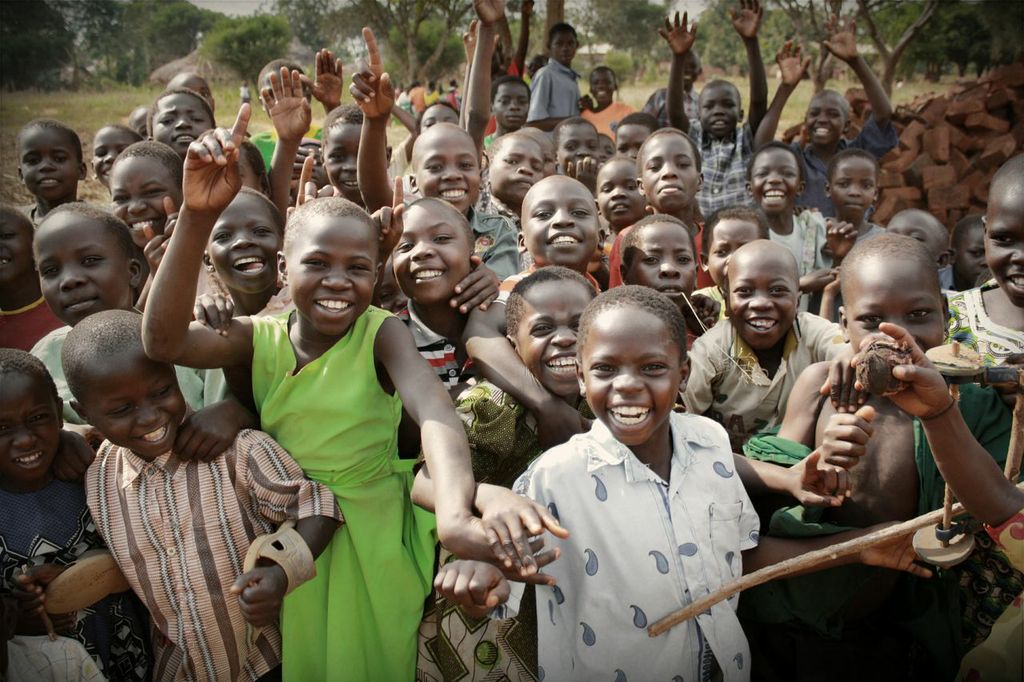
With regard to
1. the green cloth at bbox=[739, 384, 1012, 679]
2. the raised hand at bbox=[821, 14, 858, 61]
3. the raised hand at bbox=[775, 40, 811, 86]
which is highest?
the raised hand at bbox=[821, 14, 858, 61]

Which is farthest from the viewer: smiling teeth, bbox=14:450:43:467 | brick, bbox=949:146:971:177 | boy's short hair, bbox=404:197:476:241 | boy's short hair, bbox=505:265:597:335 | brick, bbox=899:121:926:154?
brick, bbox=899:121:926:154

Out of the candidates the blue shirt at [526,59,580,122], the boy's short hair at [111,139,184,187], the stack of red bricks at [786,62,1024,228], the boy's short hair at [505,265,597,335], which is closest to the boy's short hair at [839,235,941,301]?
the boy's short hair at [505,265,597,335]

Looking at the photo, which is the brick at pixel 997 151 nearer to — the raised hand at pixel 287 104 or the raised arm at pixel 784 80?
the raised arm at pixel 784 80

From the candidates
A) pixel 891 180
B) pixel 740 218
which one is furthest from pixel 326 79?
pixel 891 180

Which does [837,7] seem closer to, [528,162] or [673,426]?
[528,162]

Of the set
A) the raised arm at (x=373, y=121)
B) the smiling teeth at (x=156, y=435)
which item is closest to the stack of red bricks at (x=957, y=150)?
the raised arm at (x=373, y=121)

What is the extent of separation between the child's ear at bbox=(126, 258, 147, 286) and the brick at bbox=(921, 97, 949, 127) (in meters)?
7.91

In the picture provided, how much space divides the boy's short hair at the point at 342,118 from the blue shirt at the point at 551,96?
276 centimetres

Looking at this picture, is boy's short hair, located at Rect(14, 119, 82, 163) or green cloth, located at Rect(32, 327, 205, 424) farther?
boy's short hair, located at Rect(14, 119, 82, 163)

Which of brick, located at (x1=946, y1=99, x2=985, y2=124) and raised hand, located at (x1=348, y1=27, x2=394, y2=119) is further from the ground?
brick, located at (x1=946, y1=99, x2=985, y2=124)

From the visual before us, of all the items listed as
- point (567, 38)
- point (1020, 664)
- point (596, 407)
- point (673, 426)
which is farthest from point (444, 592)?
point (567, 38)

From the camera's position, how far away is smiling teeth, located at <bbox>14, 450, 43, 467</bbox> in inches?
78.2

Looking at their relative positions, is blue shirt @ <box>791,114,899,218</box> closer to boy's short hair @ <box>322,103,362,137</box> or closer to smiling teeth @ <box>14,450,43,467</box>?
boy's short hair @ <box>322,103,362,137</box>

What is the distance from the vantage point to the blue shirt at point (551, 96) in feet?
21.7
